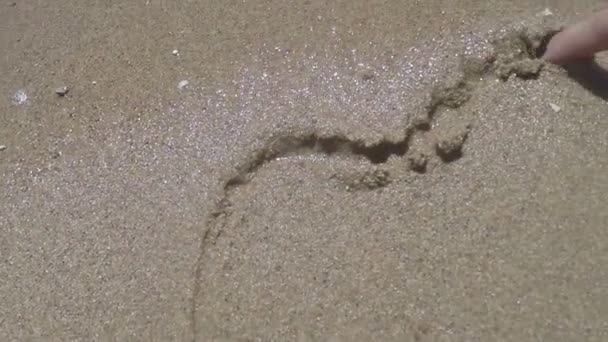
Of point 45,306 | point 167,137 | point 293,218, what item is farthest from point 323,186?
point 45,306

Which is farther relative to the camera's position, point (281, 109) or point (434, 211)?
point (281, 109)

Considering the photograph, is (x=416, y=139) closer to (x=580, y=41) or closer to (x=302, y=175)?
(x=302, y=175)

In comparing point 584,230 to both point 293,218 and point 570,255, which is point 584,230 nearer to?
point 570,255

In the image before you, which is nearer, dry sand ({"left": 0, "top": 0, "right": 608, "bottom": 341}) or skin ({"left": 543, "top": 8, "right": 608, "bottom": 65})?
dry sand ({"left": 0, "top": 0, "right": 608, "bottom": 341})

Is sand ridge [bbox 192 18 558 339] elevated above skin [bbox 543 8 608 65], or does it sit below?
below

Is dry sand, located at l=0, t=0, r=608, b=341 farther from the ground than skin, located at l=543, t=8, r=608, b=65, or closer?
Result: closer
